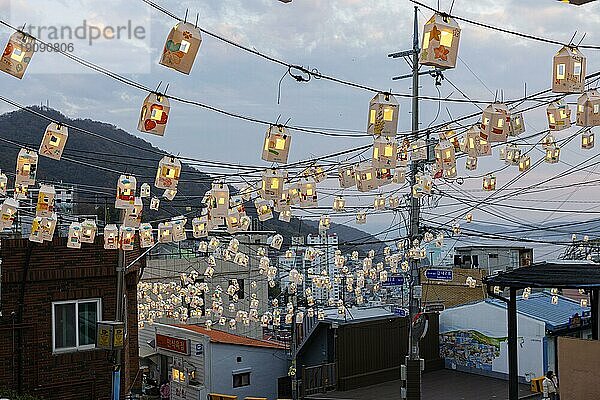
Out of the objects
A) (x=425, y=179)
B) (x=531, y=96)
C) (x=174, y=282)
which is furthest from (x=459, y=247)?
(x=531, y=96)

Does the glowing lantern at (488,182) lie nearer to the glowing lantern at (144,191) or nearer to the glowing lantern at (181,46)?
the glowing lantern at (144,191)

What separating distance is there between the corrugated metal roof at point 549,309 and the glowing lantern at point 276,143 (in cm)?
1334

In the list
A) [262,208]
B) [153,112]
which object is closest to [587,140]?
[262,208]

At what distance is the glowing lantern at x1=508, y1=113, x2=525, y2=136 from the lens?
8664 mm

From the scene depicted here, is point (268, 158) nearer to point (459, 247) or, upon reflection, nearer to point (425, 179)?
point (425, 179)

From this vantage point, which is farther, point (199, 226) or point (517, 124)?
point (199, 226)

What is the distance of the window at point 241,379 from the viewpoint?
21.1 meters

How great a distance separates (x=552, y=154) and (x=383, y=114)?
202 inches

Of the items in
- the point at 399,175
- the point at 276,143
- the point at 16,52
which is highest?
the point at 16,52

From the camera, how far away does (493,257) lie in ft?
97.1

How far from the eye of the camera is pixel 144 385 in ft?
73.6

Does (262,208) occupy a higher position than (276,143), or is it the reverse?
(276,143)

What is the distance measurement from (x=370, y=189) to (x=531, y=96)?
3545mm

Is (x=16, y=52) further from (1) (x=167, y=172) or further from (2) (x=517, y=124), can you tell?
(2) (x=517, y=124)
